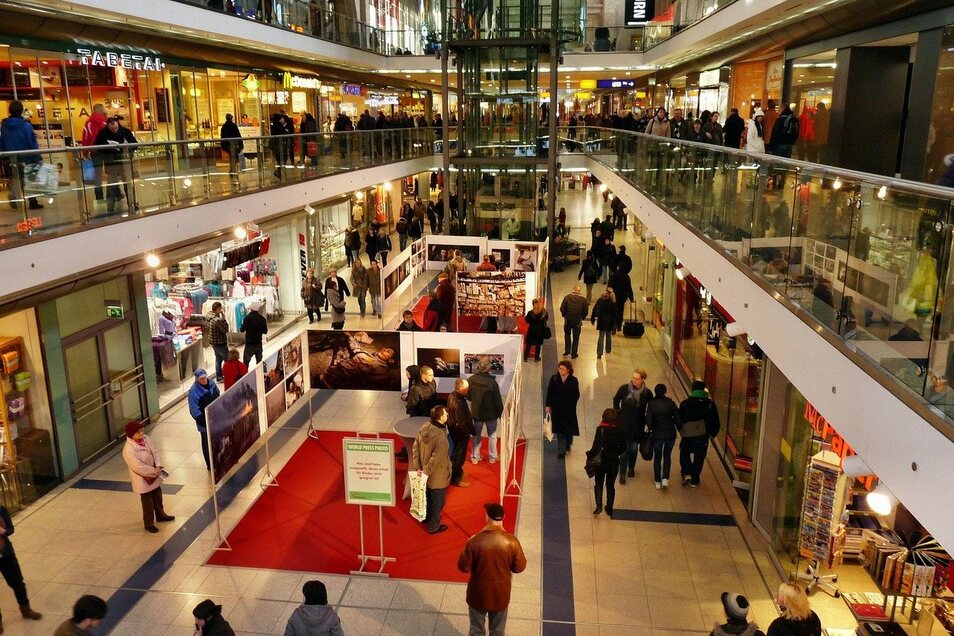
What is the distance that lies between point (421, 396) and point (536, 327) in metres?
5.27

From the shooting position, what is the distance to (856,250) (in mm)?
5223

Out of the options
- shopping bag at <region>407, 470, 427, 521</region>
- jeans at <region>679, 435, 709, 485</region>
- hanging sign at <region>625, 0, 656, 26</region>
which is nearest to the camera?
shopping bag at <region>407, 470, 427, 521</region>

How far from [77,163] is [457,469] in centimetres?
639

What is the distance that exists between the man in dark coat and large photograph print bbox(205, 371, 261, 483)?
197 inches

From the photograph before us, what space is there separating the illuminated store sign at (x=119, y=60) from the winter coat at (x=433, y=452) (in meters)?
12.6

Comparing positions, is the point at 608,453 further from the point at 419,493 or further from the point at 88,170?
the point at 88,170

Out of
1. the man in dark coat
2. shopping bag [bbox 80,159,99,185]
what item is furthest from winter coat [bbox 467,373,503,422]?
shopping bag [bbox 80,159,99,185]

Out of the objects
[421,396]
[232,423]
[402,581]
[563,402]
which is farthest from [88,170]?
[563,402]

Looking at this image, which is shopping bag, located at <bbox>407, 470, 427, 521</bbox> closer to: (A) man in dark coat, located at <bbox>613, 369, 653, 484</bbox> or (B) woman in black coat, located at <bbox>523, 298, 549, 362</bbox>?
(A) man in dark coat, located at <bbox>613, 369, 653, 484</bbox>

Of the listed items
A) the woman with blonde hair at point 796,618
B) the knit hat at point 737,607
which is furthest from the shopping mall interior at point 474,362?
the knit hat at point 737,607

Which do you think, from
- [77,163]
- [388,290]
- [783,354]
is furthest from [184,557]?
[388,290]

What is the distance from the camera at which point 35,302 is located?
9.28 meters

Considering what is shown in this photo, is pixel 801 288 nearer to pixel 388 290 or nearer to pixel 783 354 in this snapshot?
pixel 783 354

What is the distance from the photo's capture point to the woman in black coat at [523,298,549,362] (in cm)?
1562
